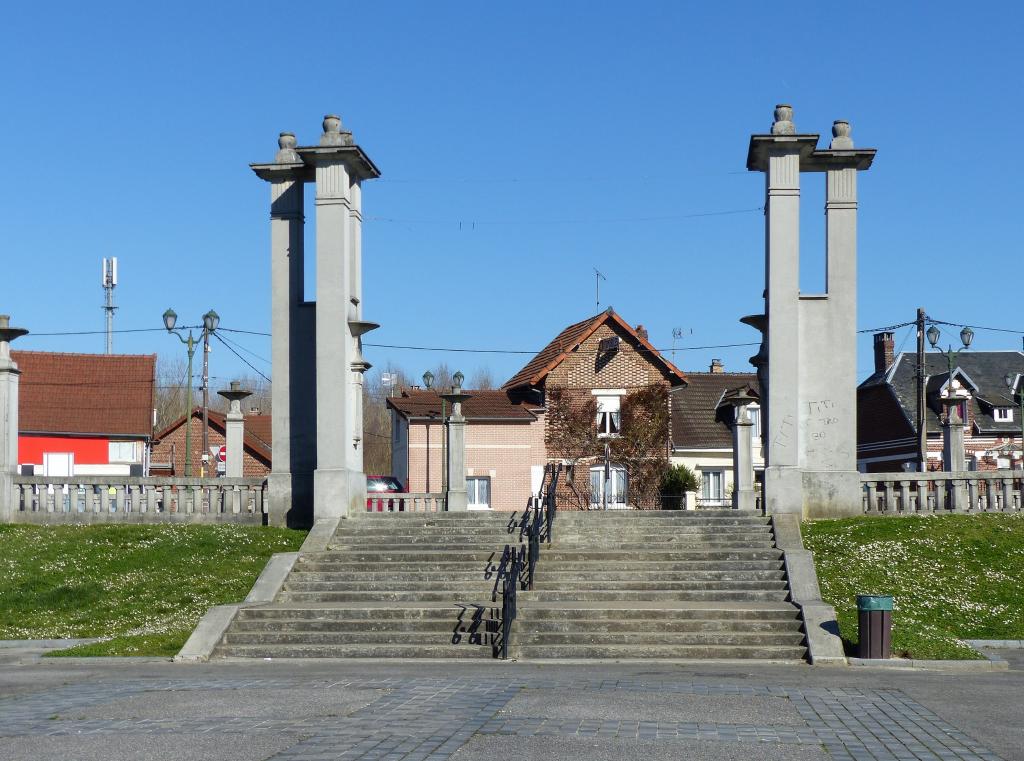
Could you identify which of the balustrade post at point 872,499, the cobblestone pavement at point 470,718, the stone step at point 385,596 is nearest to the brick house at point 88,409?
the stone step at point 385,596

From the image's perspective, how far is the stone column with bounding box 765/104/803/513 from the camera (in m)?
22.5

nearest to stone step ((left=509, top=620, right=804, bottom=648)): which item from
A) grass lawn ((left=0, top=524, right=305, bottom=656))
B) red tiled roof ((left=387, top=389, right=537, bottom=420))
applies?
grass lawn ((left=0, top=524, right=305, bottom=656))

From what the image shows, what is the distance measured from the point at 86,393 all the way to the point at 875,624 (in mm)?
53609

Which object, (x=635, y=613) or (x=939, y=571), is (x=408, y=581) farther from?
(x=939, y=571)

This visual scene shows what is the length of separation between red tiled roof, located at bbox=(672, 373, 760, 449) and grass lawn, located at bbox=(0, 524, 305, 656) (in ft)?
103

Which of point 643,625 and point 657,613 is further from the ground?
point 657,613

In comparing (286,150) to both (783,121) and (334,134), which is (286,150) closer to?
(334,134)

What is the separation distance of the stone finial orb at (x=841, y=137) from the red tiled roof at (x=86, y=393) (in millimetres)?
44488

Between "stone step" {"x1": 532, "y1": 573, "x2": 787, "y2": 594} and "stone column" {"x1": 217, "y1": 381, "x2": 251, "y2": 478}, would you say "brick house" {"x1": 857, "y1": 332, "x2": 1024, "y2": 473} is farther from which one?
"stone step" {"x1": 532, "y1": 573, "x2": 787, "y2": 594}

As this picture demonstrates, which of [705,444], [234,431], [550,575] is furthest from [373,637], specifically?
[705,444]

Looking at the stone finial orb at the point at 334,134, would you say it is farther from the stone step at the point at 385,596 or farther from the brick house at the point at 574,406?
the brick house at the point at 574,406

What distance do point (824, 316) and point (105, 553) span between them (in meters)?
14.1

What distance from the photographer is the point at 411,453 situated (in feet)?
172

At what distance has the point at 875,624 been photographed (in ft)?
51.9
